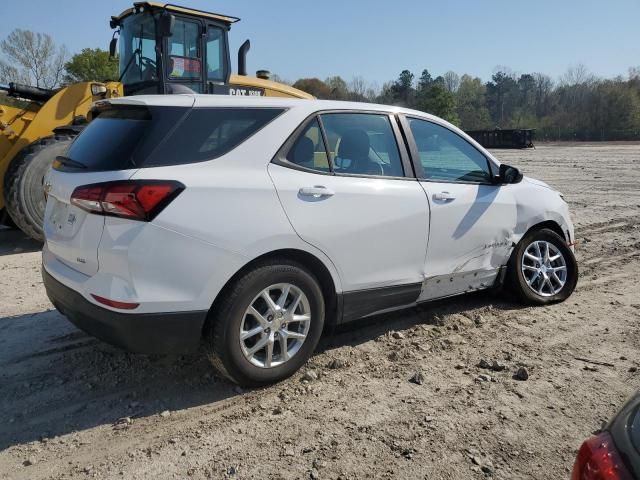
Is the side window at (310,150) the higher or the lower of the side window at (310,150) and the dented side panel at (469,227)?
the higher

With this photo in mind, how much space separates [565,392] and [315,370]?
1649 millimetres

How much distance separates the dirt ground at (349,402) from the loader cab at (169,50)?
191 inches

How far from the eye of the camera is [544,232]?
5082 mm

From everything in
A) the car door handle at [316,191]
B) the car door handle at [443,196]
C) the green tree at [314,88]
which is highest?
the green tree at [314,88]

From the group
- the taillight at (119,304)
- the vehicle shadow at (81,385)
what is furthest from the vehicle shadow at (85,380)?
the taillight at (119,304)

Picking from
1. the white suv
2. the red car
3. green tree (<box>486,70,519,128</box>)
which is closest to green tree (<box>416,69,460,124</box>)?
green tree (<box>486,70,519,128</box>)

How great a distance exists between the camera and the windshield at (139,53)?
28.5 ft

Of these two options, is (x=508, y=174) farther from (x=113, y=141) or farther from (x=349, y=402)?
(x=113, y=141)

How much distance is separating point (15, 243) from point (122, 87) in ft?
9.55

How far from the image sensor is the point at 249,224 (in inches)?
127

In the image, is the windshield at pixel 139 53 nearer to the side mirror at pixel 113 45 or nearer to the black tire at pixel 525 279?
the side mirror at pixel 113 45

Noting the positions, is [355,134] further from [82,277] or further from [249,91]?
[249,91]

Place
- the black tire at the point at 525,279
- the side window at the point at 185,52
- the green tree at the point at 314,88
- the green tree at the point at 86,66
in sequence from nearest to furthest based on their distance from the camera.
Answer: the black tire at the point at 525,279 < the side window at the point at 185,52 < the green tree at the point at 314,88 < the green tree at the point at 86,66

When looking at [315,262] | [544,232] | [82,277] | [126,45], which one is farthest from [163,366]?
[126,45]
